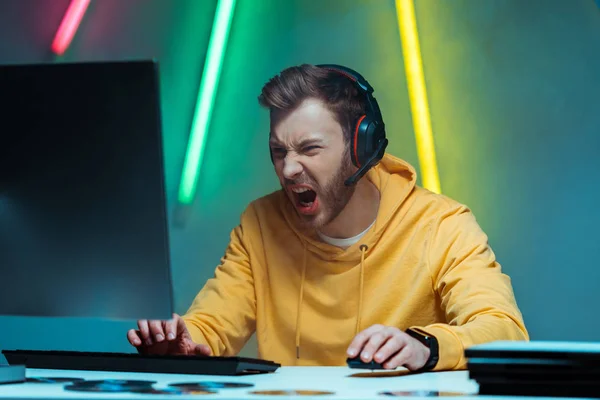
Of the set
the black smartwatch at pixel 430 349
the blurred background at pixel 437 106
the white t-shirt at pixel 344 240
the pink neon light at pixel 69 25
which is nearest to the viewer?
the black smartwatch at pixel 430 349

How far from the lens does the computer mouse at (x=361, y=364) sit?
122 centimetres

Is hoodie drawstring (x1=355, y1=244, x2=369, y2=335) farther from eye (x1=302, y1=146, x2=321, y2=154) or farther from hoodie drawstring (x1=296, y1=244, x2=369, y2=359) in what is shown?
eye (x1=302, y1=146, x2=321, y2=154)

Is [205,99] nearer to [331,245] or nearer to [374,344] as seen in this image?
[331,245]

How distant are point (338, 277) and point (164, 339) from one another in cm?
61

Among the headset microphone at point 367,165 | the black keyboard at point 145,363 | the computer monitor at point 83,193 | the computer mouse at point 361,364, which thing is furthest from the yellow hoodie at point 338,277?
the computer monitor at point 83,193

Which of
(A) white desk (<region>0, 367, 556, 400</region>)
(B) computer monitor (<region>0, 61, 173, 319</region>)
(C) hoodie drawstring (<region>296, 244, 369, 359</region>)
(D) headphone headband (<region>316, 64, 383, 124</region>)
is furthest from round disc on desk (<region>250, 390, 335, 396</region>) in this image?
(D) headphone headband (<region>316, 64, 383, 124</region>)

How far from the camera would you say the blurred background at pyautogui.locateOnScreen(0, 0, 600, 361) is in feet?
8.68

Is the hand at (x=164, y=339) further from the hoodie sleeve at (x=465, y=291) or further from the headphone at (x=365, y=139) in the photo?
the headphone at (x=365, y=139)

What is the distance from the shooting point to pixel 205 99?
290 cm

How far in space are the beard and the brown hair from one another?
0.28 ft

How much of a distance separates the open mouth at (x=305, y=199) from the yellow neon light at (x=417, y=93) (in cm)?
65

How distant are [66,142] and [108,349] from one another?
6.73 ft

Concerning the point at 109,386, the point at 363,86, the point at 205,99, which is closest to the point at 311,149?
the point at 363,86

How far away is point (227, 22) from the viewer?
2922mm
